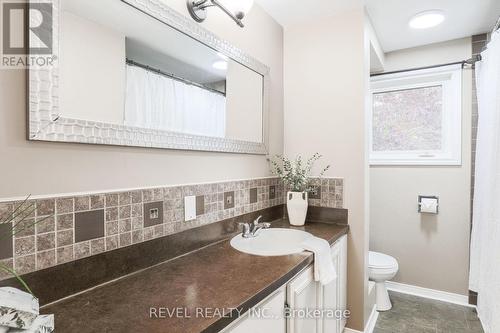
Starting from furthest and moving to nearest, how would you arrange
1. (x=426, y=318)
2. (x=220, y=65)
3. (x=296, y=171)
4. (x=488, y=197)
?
1. (x=426, y=318)
2. (x=296, y=171)
3. (x=488, y=197)
4. (x=220, y=65)

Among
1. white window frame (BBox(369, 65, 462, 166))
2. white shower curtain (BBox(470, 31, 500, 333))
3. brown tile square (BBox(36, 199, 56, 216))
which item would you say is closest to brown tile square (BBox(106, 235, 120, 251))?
brown tile square (BBox(36, 199, 56, 216))

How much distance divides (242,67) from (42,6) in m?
1.10

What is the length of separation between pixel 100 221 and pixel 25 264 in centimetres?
23

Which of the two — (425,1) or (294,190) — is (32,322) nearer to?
(294,190)

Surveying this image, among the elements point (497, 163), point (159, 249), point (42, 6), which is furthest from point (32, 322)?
point (497, 163)

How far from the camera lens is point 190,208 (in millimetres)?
1333

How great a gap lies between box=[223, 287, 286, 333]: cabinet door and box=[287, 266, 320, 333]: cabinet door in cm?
5

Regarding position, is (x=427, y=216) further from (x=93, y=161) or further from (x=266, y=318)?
(x=93, y=161)

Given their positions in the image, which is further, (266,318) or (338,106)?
(338,106)

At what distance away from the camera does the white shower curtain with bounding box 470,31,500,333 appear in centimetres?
177

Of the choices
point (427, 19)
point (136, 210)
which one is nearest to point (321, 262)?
point (136, 210)

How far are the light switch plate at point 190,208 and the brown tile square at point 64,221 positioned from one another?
1.65 ft

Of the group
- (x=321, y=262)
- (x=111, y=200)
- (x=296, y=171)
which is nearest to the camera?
(x=111, y=200)

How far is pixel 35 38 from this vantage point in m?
0.81
